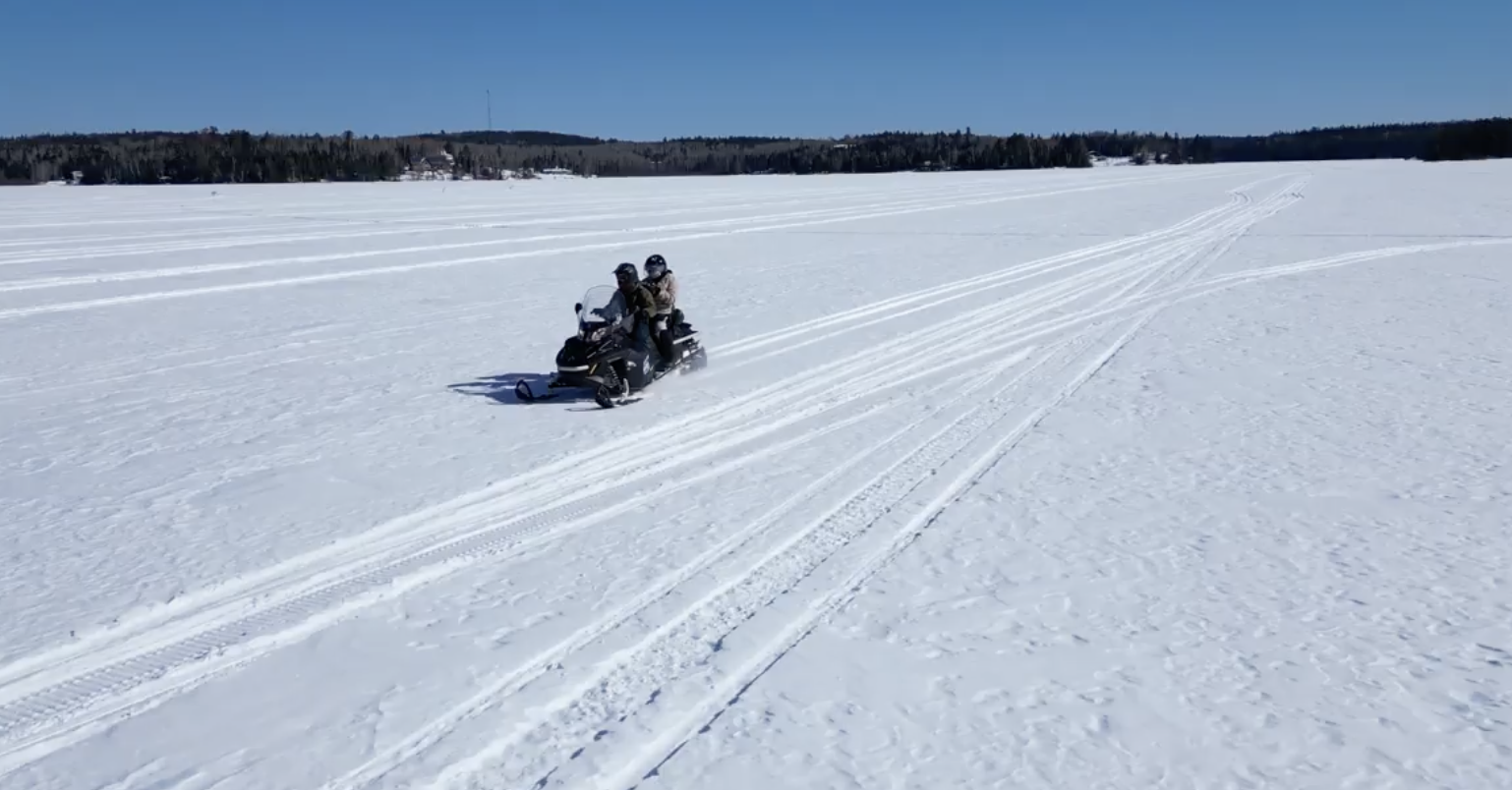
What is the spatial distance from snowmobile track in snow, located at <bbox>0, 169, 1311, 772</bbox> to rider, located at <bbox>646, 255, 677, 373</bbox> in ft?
3.19

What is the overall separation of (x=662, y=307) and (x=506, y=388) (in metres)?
1.66

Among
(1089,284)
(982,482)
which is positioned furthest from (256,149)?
(982,482)

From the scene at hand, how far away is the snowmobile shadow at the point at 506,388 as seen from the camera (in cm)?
1064

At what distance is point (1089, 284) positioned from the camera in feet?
62.8

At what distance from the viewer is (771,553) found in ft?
21.5

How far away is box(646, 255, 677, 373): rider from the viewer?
1110 centimetres

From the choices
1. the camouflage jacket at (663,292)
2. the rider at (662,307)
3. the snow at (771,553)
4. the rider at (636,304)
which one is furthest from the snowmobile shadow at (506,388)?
the camouflage jacket at (663,292)

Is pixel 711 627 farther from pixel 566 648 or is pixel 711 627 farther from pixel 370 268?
pixel 370 268

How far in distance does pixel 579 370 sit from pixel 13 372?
604 centimetres

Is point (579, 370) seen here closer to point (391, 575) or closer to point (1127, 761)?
point (391, 575)

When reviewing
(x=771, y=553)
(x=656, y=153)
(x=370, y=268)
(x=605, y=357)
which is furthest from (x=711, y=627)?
(x=656, y=153)

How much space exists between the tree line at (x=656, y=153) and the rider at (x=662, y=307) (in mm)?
85637

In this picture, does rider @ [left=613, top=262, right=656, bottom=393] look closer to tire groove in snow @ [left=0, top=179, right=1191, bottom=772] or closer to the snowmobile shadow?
the snowmobile shadow

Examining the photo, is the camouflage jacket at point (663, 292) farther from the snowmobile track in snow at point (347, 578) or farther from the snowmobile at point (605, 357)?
the snowmobile track in snow at point (347, 578)
